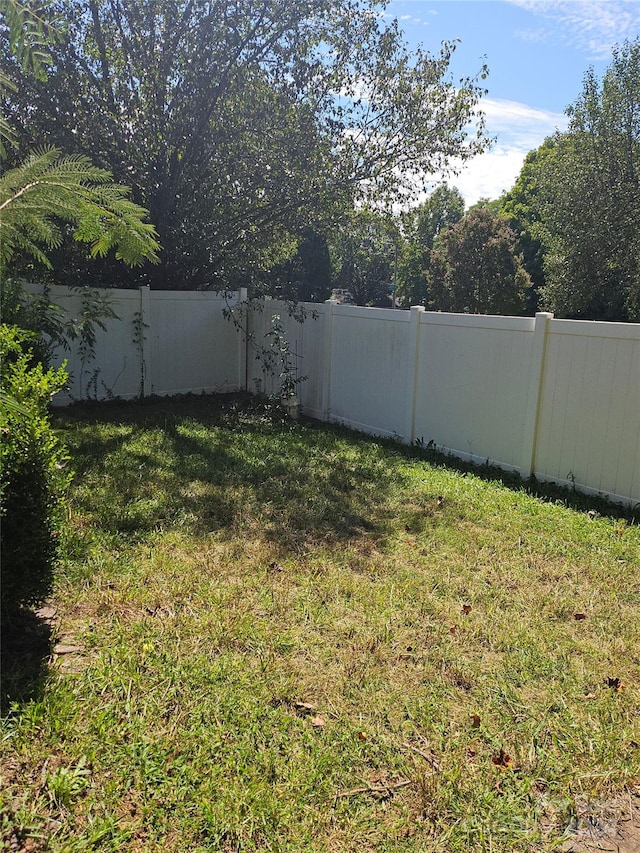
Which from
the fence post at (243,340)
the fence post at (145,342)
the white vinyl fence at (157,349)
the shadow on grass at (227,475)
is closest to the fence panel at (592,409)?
the shadow on grass at (227,475)

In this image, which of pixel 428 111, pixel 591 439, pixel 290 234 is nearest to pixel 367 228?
pixel 290 234

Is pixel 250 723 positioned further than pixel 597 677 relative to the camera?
No

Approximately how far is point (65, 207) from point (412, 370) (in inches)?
221

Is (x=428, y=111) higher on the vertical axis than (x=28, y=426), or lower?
higher

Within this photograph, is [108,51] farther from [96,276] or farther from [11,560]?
[11,560]

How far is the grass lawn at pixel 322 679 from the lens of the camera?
2133 mm

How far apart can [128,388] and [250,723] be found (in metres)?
7.66

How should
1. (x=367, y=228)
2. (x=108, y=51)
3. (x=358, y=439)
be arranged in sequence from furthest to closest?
(x=367, y=228) → (x=108, y=51) → (x=358, y=439)

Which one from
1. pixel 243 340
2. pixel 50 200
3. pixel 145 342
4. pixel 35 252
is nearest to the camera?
pixel 50 200

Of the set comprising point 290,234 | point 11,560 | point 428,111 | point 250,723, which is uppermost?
point 428,111

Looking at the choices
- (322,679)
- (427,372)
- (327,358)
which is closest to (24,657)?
(322,679)

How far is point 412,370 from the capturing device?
7.45 metres

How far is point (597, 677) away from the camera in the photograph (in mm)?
2998

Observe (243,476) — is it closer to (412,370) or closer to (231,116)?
(412,370)
